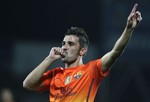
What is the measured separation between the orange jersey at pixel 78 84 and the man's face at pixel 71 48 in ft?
0.43

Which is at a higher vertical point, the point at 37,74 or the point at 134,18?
the point at 134,18

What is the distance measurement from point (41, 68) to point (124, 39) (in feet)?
3.50

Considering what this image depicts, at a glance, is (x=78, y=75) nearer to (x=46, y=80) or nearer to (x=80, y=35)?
(x=46, y=80)

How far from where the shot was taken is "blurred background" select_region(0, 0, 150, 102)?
40.4 feet

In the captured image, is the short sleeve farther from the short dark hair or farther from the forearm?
the short dark hair

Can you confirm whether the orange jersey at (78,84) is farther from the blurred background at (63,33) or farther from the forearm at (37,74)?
the blurred background at (63,33)

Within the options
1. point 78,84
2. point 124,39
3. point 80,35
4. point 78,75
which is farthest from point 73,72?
point 124,39

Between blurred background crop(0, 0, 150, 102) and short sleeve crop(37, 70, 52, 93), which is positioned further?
blurred background crop(0, 0, 150, 102)

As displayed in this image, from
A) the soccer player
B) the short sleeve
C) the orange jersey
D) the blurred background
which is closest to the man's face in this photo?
the soccer player

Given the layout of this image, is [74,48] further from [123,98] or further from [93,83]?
[123,98]

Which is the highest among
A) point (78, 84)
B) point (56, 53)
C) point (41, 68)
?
point (56, 53)

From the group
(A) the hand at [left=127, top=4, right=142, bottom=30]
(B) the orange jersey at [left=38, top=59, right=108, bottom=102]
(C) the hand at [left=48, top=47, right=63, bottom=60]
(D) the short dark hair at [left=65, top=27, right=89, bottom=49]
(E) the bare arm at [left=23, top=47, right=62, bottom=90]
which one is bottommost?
(B) the orange jersey at [left=38, top=59, right=108, bottom=102]

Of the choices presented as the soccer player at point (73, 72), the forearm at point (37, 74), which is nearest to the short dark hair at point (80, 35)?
the soccer player at point (73, 72)

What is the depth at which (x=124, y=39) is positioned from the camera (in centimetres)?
543
